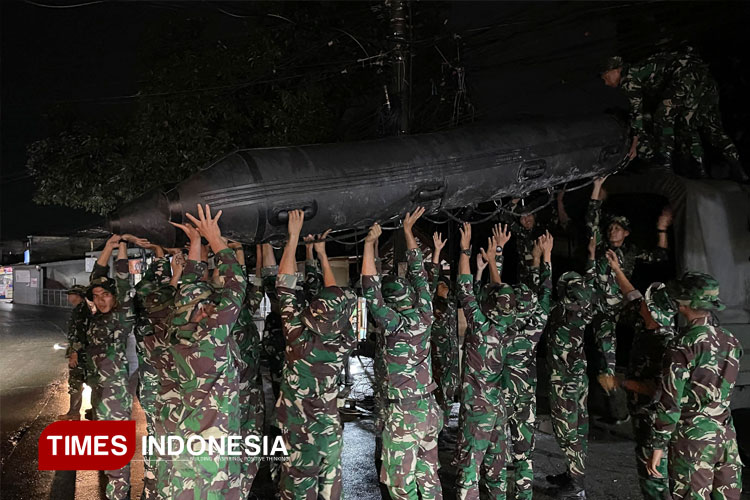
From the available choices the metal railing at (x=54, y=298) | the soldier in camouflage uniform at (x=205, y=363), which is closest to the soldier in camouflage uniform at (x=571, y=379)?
the soldier in camouflage uniform at (x=205, y=363)

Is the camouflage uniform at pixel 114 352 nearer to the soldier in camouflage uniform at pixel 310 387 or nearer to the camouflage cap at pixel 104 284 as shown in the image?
the camouflage cap at pixel 104 284

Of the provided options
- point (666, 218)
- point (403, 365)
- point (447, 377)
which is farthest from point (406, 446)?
point (666, 218)

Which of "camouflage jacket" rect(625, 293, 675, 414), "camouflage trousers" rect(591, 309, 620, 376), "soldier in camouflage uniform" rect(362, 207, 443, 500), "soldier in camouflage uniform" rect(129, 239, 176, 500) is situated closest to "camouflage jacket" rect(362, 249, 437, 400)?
"soldier in camouflage uniform" rect(362, 207, 443, 500)

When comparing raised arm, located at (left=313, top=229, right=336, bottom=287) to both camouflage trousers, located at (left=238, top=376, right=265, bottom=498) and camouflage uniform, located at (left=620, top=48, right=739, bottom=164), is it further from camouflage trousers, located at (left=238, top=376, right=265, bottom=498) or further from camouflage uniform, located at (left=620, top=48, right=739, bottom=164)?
camouflage uniform, located at (left=620, top=48, right=739, bottom=164)

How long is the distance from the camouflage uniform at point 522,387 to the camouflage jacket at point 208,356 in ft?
7.68

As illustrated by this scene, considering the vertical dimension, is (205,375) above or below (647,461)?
above

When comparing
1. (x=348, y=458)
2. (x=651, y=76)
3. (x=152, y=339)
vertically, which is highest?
(x=651, y=76)

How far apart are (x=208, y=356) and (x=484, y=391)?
2182mm

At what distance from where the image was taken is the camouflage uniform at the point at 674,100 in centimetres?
568

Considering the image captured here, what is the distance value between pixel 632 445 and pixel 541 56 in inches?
222

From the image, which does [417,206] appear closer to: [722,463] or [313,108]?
[722,463]

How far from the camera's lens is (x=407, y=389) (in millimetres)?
4141

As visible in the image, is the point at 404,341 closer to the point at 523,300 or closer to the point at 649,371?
the point at 523,300

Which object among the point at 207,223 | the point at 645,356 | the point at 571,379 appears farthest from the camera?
the point at 571,379
